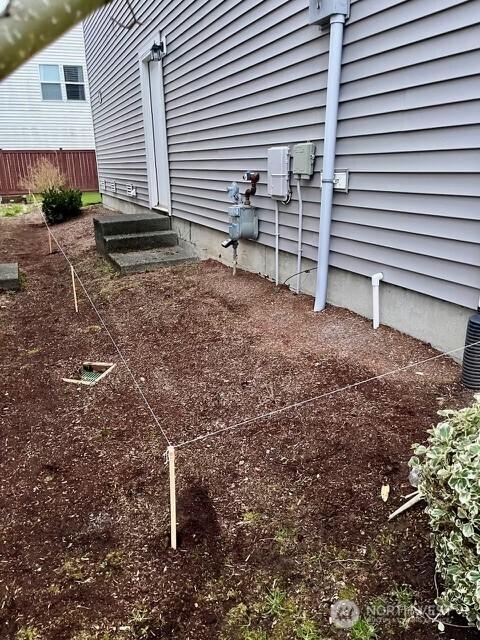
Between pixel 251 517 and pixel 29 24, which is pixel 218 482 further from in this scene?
pixel 29 24

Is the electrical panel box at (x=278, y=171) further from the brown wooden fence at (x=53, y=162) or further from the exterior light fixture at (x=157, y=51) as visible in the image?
the brown wooden fence at (x=53, y=162)

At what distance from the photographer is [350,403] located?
2.76m

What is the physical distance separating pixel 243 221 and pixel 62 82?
53.5 feet

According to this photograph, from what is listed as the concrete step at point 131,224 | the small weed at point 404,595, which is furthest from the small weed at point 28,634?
the concrete step at point 131,224

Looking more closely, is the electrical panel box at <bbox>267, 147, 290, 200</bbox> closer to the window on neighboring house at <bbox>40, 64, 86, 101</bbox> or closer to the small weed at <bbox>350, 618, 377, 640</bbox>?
the small weed at <bbox>350, 618, 377, 640</bbox>

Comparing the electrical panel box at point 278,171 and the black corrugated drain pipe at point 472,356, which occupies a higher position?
the electrical panel box at point 278,171

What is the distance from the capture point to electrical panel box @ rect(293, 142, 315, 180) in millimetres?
4105

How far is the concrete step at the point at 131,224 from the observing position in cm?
738

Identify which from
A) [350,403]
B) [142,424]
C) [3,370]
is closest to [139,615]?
[142,424]

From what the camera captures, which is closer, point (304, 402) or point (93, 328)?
point (304, 402)

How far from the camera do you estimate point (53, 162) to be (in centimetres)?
1750

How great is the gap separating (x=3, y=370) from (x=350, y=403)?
2.67 m

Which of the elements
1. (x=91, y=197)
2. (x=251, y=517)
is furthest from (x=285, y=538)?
(x=91, y=197)

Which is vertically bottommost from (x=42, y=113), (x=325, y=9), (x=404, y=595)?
(x=404, y=595)
